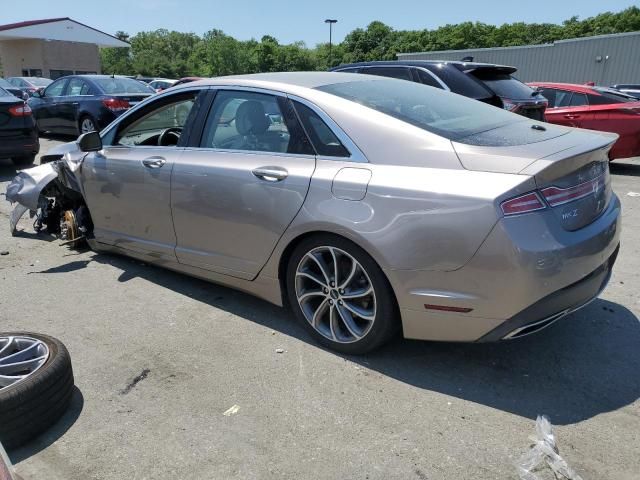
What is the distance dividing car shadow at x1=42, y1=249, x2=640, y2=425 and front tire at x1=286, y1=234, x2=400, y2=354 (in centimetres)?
17

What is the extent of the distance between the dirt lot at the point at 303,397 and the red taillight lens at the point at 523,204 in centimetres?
101

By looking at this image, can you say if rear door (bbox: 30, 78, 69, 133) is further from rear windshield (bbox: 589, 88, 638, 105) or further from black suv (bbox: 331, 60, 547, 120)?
rear windshield (bbox: 589, 88, 638, 105)

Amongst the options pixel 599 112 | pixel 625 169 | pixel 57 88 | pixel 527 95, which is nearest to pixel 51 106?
Result: pixel 57 88

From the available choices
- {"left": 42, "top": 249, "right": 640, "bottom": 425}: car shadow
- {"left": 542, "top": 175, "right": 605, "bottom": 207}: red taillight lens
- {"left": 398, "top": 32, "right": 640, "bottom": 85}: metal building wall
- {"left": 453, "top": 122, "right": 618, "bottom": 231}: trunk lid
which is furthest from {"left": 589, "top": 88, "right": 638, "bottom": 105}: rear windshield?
{"left": 398, "top": 32, "right": 640, "bottom": 85}: metal building wall

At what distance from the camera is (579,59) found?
29641 mm

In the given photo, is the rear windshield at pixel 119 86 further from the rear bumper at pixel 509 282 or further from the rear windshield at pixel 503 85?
the rear bumper at pixel 509 282

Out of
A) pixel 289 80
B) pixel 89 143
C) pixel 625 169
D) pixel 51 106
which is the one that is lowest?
pixel 625 169

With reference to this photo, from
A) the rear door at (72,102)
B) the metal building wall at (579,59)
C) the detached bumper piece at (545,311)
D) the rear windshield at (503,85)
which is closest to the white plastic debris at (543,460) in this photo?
the detached bumper piece at (545,311)

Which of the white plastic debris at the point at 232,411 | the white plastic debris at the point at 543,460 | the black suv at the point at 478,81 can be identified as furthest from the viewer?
the black suv at the point at 478,81

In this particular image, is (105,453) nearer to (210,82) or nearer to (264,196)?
(264,196)

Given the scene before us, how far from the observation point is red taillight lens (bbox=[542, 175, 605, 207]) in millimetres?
2695

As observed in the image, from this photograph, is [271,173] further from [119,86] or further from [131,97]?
[119,86]

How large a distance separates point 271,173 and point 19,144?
744cm

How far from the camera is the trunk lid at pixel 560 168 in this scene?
267 centimetres
